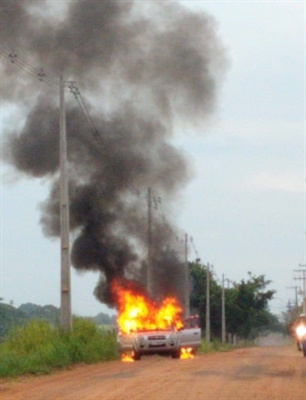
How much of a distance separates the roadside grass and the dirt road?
0.78 meters

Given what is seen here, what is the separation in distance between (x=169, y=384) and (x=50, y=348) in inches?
338

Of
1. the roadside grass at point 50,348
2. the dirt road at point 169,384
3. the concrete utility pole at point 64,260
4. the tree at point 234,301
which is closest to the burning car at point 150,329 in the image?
the roadside grass at point 50,348

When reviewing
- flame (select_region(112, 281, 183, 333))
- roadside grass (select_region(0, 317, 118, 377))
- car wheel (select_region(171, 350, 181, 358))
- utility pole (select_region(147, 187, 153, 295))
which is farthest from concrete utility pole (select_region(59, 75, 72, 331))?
utility pole (select_region(147, 187, 153, 295))

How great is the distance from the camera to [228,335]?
9300 centimetres

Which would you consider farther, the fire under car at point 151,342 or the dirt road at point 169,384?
the fire under car at point 151,342

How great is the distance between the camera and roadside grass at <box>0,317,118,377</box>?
24.3m

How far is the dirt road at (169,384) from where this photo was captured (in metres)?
17.1

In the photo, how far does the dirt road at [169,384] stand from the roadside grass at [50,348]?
78 centimetres

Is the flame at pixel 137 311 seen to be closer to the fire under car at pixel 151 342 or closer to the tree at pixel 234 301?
the fire under car at pixel 151 342

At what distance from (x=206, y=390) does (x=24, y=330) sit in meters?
13.4

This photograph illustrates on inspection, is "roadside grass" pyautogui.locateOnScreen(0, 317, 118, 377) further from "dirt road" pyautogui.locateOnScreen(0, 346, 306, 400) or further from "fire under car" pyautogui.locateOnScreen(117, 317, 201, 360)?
"dirt road" pyautogui.locateOnScreen(0, 346, 306, 400)

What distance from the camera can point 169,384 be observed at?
64.1ft

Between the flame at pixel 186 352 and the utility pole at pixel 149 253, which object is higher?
the utility pole at pixel 149 253

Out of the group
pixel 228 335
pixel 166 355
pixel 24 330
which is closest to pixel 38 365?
pixel 24 330
